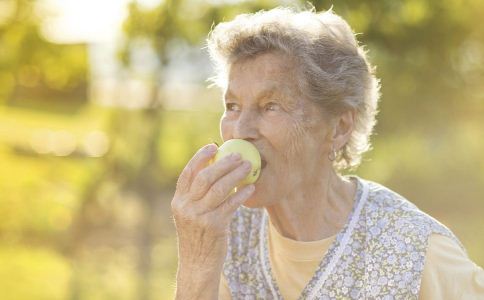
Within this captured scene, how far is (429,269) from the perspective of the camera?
2.82 meters

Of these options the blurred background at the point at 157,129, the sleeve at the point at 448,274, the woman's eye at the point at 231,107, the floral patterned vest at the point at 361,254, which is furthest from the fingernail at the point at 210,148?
the blurred background at the point at 157,129

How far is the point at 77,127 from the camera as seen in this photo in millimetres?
14266

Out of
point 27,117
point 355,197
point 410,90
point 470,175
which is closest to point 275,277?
point 355,197

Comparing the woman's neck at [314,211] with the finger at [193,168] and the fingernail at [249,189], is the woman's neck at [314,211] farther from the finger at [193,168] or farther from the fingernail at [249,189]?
the finger at [193,168]

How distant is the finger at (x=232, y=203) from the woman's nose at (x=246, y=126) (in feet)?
0.80

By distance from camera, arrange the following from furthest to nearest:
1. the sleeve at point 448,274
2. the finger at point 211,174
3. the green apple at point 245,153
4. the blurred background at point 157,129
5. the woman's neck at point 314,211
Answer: the blurred background at point 157,129, the woman's neck at point 314,211, the sleeve at point 448,274, the green apple at point 245,153, the finger at point 211,174

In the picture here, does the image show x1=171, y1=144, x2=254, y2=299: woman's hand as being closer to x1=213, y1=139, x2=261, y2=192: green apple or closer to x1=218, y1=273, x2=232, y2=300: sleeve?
x1=213, y1=139, x2=261, y2=192: green apple

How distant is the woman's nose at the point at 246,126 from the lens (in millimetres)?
2805

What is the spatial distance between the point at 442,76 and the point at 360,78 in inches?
190

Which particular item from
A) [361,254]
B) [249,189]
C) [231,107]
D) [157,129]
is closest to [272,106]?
[231,107]

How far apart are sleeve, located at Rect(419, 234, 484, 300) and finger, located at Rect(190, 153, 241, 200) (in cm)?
81

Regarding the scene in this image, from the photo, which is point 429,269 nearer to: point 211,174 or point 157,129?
point 211,174

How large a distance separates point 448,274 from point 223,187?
2.90 feet

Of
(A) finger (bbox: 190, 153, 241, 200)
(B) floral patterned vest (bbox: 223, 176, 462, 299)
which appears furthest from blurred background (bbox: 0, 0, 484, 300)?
(A) finger (bbox: 190, 153, 241, 200)
